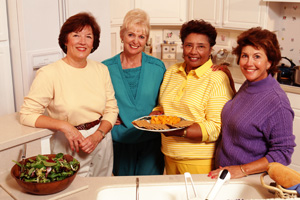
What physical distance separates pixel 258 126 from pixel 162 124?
49 centimetres

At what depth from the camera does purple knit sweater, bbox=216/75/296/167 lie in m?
1.66

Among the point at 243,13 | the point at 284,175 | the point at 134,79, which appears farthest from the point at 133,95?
the point at 243,13

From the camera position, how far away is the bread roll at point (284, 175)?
1394 mm

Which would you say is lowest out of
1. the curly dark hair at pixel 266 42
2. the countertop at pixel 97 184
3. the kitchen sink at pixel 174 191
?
the kitchen sink at pixel 174 191

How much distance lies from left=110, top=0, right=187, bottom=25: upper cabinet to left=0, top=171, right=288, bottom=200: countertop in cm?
304

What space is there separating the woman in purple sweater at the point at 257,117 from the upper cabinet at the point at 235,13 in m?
2.20

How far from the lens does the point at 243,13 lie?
4.01 meters

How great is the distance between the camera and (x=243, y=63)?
1796 millimetres

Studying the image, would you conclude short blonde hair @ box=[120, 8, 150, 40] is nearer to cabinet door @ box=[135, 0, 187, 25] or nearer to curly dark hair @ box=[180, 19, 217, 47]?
curly dark hair @ box=[180, 19, 217, 47]

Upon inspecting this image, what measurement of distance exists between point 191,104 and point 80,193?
808mm

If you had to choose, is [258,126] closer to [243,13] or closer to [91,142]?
[91,142]

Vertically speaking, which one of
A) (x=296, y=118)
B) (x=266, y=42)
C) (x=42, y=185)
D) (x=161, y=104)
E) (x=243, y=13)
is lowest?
(x=296, y=118)

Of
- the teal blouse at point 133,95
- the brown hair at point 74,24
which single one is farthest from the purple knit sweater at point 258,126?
the brown hair at point 74,24

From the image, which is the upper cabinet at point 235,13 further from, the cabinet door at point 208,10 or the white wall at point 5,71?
the white wall at point 5,71
